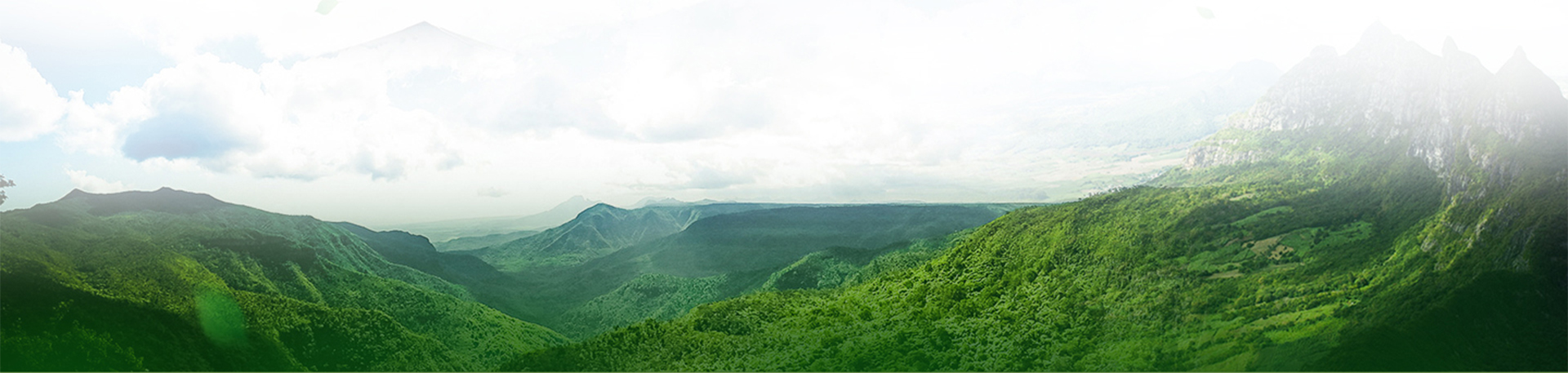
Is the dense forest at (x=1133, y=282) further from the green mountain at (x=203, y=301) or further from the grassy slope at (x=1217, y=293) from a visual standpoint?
the green mountain at (x=203, y=301)

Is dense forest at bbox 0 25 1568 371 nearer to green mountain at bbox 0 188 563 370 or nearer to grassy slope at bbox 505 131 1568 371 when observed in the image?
grassy slope at bbox 505 131 1568 371

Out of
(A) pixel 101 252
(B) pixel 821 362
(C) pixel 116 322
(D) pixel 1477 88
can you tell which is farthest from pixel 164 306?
(D) pixel 1477 88

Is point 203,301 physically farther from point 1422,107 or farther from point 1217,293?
point 1422,107

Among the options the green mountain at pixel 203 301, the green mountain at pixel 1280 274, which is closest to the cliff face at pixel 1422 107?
the green mountain at pixel 1280 274

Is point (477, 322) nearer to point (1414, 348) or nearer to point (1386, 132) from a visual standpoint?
point (1414, 348)

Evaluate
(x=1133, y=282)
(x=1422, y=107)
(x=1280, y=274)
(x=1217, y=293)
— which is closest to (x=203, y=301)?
(x=1133, y=282)
